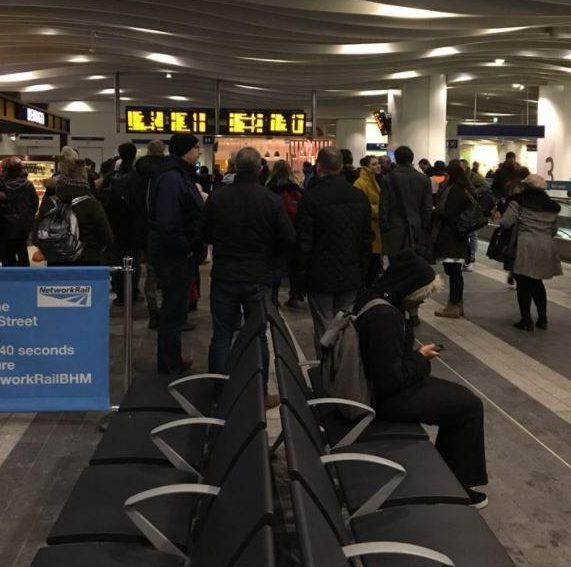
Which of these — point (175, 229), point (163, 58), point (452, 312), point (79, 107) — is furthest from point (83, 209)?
point (79, 107)

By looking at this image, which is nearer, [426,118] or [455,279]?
[455,279]

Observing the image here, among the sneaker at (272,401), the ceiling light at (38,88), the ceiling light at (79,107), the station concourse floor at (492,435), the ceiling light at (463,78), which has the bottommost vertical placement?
the station concourse floor at (492,435)

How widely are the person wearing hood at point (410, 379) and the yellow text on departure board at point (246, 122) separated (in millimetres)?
14443

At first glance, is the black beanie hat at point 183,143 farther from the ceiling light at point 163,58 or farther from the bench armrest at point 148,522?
the ceiling light at point 163,58

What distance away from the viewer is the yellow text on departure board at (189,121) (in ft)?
61.2

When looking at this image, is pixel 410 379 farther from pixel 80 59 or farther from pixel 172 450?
pixel 80 59

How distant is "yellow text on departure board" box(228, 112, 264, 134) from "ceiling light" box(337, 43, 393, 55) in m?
2.70

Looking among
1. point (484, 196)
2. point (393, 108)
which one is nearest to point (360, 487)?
point (484, 196)

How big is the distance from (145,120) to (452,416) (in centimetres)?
1607

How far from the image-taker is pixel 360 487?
299cm

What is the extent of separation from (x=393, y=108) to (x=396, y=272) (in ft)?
73.2

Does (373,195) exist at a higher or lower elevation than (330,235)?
higher

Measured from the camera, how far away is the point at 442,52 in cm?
1859

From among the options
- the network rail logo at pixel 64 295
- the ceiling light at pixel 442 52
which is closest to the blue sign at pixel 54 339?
the network rail logo at pixel 64 295
